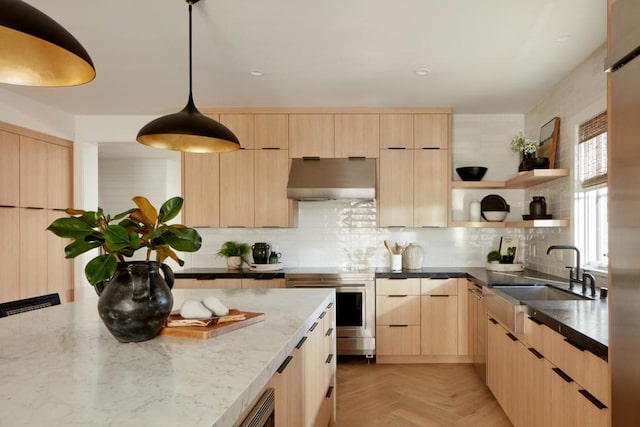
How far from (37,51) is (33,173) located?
3724 millimetres

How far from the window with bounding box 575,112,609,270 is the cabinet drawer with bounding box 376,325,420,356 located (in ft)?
5.34

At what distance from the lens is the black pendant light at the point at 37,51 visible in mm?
1042

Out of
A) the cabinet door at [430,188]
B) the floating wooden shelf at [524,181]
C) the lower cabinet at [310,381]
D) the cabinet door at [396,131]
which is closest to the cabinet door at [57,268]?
the lower cabinet at [310,381]

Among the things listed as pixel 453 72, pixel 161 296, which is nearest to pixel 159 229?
pixel 161 296

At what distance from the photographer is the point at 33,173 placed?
172 inches

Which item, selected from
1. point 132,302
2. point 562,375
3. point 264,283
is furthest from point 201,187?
point 562,375

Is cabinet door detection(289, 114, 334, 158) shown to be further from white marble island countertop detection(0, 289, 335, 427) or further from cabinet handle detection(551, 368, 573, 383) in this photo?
cabinet handle detection(551, 368, 573, 383)

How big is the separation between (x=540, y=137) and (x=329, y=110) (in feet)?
7.01

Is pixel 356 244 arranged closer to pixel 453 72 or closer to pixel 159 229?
pixel 453 72

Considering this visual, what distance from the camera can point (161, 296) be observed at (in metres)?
1.46

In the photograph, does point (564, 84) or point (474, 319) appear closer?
point (564, 84)

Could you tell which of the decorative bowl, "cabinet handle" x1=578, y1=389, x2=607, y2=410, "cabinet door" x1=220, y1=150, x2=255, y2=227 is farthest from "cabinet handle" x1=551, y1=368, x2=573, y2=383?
"cabinet door" x1=220, y1=150, x2=255, y2=227

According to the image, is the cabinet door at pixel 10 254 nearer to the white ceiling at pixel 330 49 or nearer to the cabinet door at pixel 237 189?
the white ceiling at pixel 330 49

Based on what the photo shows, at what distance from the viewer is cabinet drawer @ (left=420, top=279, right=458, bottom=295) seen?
4.11 m
